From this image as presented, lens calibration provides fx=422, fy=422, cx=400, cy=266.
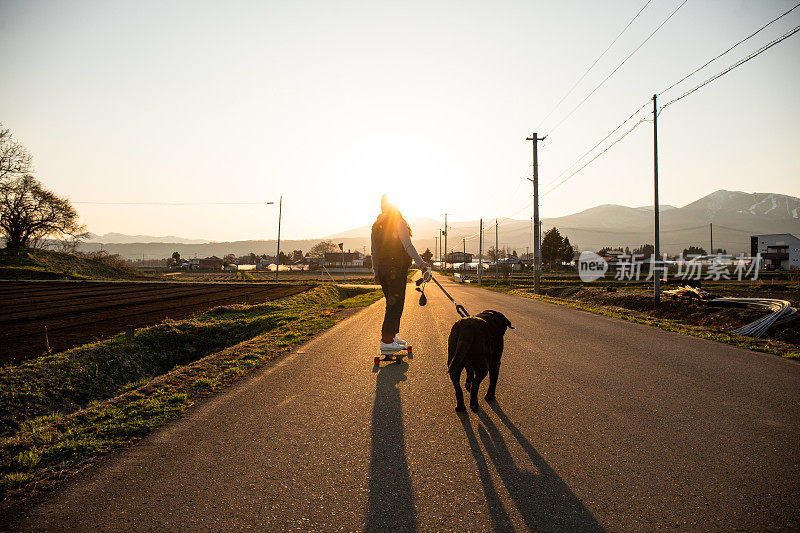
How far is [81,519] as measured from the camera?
2.41 metres

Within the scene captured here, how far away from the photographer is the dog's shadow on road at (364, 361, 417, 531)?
2.43 m

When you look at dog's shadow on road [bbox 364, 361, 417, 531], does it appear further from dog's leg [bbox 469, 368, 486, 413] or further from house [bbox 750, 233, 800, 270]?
house [bbox 750, 233, 800, 270]

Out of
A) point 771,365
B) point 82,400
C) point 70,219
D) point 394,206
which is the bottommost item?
point 82,400

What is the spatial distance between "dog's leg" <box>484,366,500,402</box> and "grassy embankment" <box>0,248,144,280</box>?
44112 millimetres

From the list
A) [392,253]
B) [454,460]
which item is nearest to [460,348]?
[454,460]

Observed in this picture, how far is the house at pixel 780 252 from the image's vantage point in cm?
8762

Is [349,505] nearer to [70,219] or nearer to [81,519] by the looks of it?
[81,519]

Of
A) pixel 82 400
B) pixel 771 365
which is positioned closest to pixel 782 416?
pixel 771 365

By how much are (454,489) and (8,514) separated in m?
2.64

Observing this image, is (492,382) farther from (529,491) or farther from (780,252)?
(780,252)

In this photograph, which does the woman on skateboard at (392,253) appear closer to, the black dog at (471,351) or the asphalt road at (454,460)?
the asphalt road at (454,460)

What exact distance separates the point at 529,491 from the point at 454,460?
0.65m

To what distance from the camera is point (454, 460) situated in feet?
10.7

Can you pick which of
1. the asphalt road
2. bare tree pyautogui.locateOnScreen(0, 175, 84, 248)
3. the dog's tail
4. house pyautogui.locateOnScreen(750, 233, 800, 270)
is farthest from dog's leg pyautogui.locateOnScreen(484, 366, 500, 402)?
house pyautogui.locateOnScreen(750, 233, 800, 270)
